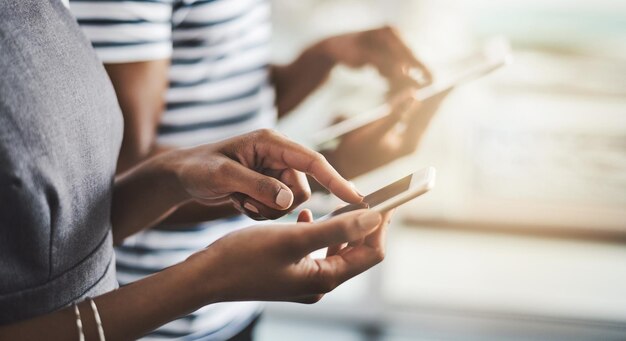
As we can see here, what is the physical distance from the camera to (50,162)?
499 mm

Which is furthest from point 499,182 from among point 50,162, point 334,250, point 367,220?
point 50,162

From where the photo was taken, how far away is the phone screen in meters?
0.61

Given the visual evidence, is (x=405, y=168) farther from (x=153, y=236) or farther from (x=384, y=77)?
(x=153, y=236)

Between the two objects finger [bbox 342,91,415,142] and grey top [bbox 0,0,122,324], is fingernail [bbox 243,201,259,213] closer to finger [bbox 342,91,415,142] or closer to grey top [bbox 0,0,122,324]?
grey top [bbox 0,0,122,324]

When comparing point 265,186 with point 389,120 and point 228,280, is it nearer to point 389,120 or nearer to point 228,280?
point 228,280

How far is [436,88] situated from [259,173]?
383 millimetres

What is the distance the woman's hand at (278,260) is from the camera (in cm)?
55

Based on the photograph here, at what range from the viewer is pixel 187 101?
919 mm

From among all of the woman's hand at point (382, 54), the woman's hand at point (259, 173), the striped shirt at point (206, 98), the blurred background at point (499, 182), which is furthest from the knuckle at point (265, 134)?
the blurred background at point (499, 182)

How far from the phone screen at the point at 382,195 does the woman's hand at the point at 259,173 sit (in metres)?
0.01

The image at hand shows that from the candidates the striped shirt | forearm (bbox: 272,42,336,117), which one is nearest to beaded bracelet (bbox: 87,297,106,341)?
the striped shirt

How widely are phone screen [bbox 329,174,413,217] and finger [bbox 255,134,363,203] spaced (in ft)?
0.04

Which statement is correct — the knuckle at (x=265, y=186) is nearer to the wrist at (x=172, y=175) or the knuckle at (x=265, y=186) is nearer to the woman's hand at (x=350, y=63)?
→ the wrist at (x=172, y=175)

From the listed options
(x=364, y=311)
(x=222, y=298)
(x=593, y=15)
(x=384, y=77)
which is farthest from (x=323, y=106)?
(x=222, y=298)
